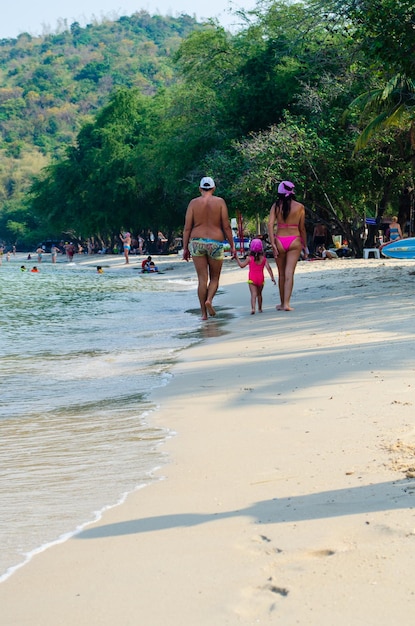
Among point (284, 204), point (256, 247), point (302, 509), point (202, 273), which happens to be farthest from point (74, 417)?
point (256, 247)

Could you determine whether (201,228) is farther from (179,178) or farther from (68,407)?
(179,178)

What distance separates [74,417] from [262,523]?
337 centimetres

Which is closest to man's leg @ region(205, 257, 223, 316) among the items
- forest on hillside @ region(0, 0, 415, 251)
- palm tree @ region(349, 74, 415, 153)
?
forest on hillside @ region(0, 0, 415, 251)

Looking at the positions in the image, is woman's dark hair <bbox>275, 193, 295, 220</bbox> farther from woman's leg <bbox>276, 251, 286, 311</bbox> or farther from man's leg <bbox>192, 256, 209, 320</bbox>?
man's leg <bbox>192, 256, 209, 320</bbox>

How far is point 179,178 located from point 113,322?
1110 inches

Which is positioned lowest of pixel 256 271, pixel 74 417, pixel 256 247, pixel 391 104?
pixel 74 417

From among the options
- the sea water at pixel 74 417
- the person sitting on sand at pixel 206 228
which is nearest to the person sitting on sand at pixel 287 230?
the person sitting on sand at pixel 206 228

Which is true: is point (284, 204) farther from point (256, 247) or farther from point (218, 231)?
point (256, 247)

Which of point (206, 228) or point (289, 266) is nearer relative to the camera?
point (206, 228)

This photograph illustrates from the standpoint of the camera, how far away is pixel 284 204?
12.5 m

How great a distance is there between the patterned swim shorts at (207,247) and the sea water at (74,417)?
1.04m

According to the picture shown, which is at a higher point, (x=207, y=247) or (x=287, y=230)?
(x=287, y=230)

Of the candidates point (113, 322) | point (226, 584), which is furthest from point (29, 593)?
point (113, 322)

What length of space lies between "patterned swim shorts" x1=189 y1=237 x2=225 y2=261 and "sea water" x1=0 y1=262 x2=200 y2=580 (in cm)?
104
